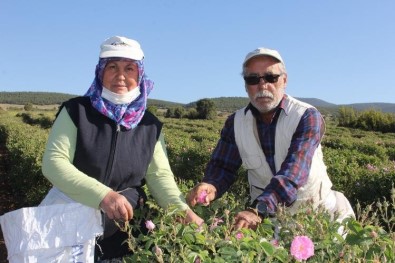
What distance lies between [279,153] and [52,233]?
4.67 feet

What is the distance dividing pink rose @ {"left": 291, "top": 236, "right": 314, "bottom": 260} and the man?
0.98 metres

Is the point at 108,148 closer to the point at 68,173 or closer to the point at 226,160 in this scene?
the point at 68,173

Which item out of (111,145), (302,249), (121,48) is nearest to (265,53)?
(121,48)

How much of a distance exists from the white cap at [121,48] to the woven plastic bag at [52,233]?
0.87 metres

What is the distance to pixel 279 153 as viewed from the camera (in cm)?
272

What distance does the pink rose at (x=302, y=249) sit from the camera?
140 cm

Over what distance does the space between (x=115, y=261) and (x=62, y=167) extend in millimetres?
706

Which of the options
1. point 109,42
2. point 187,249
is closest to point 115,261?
point 187,249

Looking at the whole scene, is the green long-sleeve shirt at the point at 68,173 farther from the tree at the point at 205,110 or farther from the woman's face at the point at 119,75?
the tree at the point at 205,110

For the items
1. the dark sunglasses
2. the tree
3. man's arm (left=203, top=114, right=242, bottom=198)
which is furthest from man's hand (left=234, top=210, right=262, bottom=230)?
the tree

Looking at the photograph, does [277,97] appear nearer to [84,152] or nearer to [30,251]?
[84,152]

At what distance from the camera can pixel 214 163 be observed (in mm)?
2979

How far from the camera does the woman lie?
2275mm

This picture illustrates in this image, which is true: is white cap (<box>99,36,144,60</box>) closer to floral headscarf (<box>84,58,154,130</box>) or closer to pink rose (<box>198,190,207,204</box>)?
floral headscarf (<box>84,58,154,130</box>)
